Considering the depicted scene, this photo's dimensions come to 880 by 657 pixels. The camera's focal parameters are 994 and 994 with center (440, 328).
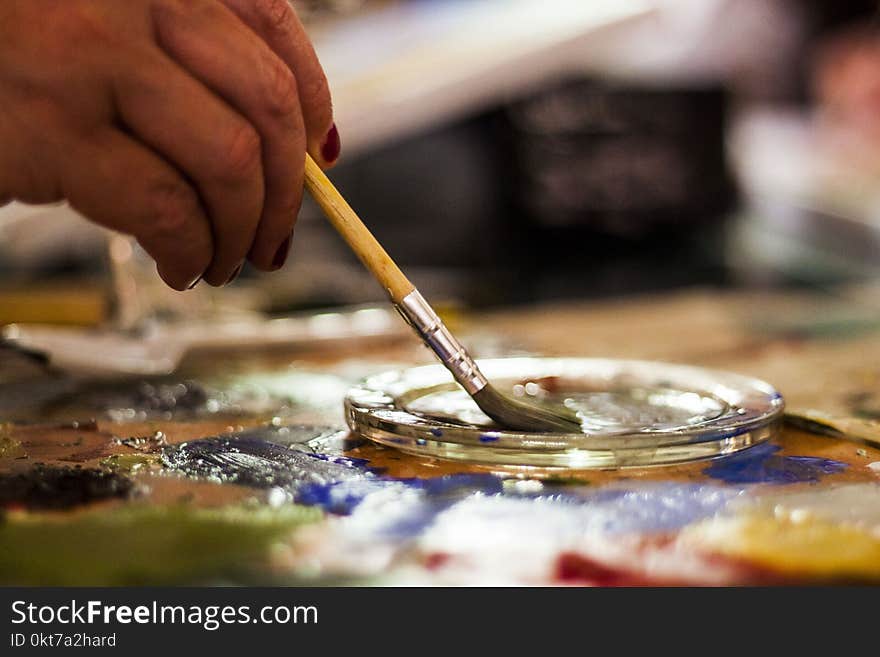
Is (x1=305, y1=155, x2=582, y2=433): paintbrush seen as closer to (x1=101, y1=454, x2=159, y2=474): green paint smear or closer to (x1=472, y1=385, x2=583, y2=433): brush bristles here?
(x1=472, y1=385, x2=583, y2=433): brush bristles

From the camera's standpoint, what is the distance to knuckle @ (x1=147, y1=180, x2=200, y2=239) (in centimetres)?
65

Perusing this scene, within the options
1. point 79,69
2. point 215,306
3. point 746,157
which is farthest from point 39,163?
point 746,157

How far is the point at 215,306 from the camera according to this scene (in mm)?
1615

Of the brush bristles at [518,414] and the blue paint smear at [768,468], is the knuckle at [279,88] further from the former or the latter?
the blue paint smear at [768,468]

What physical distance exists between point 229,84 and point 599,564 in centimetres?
37

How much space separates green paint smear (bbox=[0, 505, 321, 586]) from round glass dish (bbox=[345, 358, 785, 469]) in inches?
5.8

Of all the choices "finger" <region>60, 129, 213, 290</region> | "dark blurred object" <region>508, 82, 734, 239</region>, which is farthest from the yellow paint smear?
"dark blurred object" <region>508, 82, 734, 239</region>

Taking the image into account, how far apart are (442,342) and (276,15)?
0.25 m

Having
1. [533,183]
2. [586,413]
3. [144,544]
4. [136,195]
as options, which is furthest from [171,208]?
[533,183]

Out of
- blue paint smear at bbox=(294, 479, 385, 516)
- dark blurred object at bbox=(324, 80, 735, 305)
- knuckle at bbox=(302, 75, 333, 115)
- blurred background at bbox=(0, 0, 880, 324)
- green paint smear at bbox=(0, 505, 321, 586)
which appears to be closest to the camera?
green paint smear at bbox=(0, 505, 321, 586)

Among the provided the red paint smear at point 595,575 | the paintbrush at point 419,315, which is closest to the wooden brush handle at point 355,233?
the paintbrush at point 419,315

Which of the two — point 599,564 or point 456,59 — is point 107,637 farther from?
point 456,59

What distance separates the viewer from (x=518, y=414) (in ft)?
2.32

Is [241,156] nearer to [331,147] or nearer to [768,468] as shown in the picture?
[331,147]
